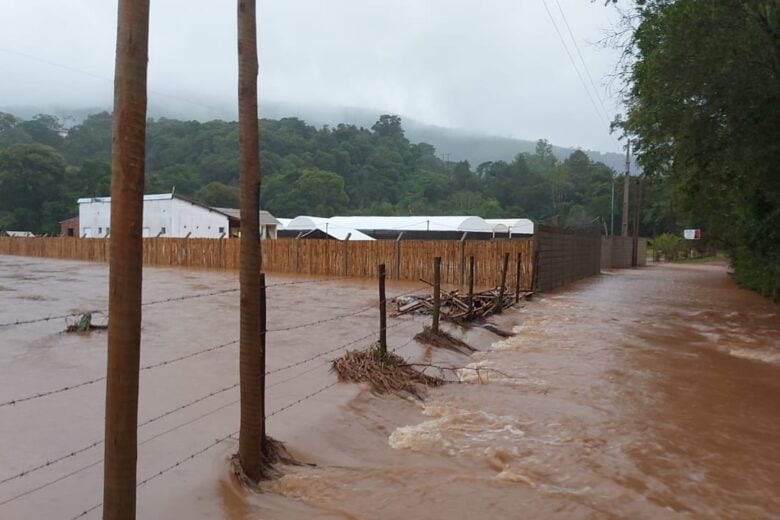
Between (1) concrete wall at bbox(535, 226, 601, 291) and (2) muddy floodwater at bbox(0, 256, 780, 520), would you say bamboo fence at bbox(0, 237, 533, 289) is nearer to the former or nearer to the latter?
(1) concrete wall at bbox(535, 226, 601, 291)

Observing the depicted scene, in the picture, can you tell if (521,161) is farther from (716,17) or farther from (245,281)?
(245,281)

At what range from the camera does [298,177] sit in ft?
234

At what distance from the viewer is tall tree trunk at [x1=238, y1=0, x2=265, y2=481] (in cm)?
364

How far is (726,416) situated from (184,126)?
88.4 meters

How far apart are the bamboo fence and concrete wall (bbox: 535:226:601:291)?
43 cm

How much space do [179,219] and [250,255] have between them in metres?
40.8

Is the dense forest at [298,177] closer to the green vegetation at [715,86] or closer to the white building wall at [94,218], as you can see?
the white building wall at [94,218]

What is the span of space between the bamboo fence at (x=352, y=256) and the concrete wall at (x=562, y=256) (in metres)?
0.43

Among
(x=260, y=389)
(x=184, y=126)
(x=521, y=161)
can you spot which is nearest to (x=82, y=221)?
(x=184, y=126)

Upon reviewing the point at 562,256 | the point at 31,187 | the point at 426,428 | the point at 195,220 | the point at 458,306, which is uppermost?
the point at 31,187

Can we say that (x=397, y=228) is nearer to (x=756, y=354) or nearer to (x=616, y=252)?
(x=616, y=252)

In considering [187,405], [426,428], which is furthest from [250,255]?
[426,428]

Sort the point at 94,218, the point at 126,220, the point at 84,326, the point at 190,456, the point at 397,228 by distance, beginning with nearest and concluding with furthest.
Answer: the point at 126,220
the point at 190,456
the point at 84,326
the point at 397,228
the point at 94,218

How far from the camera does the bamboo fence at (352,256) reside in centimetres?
1858
